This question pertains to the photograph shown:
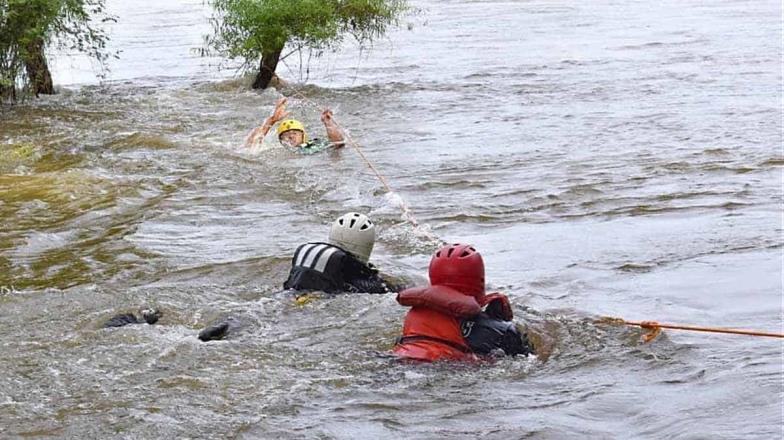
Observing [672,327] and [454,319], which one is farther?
[672,327]

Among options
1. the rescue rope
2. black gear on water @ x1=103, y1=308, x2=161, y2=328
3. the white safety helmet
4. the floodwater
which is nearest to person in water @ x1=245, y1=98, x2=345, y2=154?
the floodwater

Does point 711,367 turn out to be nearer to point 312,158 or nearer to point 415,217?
point 415,217

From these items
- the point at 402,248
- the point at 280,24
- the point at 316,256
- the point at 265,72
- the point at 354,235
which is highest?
the point at 280,24

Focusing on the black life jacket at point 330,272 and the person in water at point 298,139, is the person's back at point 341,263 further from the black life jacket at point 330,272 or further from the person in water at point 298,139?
the person in water at point 298,139

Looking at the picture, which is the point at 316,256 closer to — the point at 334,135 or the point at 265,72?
the point at 334,135

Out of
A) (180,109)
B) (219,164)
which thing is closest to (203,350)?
(219,164)

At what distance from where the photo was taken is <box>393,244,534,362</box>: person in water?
7.07m

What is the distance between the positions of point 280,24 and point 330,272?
666 inches

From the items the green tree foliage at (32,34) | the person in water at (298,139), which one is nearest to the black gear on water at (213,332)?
the person in water at (298,139)

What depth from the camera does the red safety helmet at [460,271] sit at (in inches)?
283

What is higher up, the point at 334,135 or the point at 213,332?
the point at 334,135

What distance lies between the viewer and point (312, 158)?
1666 centimetres

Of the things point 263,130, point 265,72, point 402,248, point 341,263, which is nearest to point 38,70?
point 265,72

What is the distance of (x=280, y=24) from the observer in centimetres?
2453
